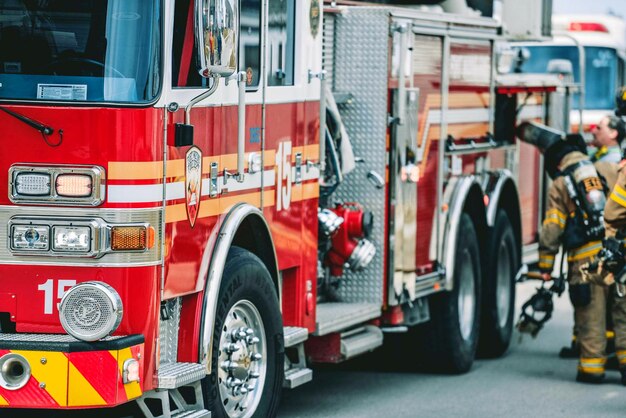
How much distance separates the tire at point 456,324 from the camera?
32.7 ft

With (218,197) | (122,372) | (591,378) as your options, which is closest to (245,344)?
(218,197)

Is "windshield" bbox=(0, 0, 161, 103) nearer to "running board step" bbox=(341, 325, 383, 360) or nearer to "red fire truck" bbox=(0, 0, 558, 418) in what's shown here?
"red fire truck" bbox=(0, 0, 558, 418)

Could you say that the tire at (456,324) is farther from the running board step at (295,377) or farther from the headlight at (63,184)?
the headlight at (63,184)

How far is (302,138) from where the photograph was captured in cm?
775

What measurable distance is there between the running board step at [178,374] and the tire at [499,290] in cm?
494

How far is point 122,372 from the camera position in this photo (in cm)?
580

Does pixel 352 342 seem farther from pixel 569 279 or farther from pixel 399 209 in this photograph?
pixel 569 279

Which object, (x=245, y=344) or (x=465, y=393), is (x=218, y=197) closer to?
(x=245, y=344)

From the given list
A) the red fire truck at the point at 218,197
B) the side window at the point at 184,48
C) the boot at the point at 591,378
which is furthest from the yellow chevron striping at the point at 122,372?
the boot at the point at 591,378

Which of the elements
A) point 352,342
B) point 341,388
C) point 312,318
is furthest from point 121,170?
point 341,388

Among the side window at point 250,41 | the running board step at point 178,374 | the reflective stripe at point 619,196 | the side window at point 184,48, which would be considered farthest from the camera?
the reflective stripe at point 619,196

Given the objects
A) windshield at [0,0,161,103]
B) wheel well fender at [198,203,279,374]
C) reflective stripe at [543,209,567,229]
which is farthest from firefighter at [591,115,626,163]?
windshield at [0,0,161,103]

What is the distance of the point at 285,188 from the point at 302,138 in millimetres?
363

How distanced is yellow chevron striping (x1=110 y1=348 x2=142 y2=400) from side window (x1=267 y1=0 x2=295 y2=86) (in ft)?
6.51
